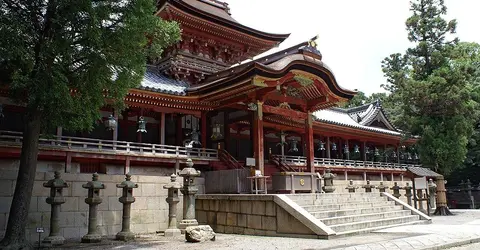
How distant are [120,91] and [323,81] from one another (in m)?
9.97

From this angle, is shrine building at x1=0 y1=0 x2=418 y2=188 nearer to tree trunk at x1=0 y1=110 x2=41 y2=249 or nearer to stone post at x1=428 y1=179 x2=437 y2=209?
tree trunk at x1=0 y1=110 x2=41 y2=249

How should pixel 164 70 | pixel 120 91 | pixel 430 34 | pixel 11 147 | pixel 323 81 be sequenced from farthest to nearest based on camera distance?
pixel 430 34 → pixel 164 70 → pixel 323 81 → pixel 11 147 → pixel 120 91

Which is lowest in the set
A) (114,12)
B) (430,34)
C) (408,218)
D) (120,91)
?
(408,218)

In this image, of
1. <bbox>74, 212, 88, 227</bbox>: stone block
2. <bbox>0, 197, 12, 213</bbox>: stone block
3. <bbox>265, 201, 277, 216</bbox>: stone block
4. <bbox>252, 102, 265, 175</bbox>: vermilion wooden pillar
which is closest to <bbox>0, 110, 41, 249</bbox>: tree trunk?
<bbox>0, 197, 12, 213</bbox>: stone block

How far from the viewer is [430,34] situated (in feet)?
99.8

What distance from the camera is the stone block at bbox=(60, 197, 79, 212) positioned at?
45.0 ft

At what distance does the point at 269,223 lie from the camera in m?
13.3

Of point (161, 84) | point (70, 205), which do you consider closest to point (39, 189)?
point (70, 205)

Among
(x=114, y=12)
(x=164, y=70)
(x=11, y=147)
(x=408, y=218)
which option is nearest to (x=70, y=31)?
(x=114, y=12)

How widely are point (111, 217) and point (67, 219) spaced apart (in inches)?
60.6

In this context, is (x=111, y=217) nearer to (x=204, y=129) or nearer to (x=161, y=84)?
(x=204, y=129)

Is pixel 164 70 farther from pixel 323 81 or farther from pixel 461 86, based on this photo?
pixel 461 86

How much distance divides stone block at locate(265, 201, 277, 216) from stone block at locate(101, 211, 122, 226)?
5.44 metres

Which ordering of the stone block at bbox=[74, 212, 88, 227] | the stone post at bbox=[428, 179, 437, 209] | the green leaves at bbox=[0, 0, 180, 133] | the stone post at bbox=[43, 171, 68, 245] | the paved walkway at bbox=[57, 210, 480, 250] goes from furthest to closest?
the stone post at bbox=[428, 179, 437, 209], the stone block at bbox=[74, 212, 88, 227], the stone post at bbox=[43, 171, 68, 245], the green leaves at bbox=[0, 0, 180, 133], the paved walkway at bbox=[57, 210, 480, 250]
